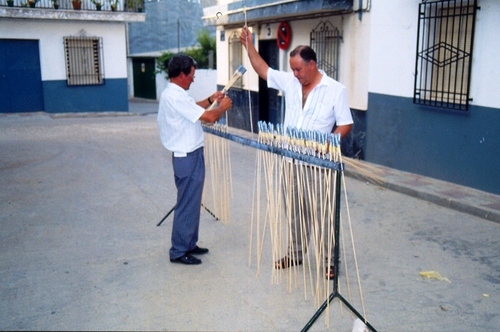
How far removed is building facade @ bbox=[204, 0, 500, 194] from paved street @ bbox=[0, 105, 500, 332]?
42 cm

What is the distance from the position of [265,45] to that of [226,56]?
1853mm

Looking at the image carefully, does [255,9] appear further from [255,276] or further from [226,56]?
[255,276]

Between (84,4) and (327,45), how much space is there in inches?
423

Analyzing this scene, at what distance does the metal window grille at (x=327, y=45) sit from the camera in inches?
352

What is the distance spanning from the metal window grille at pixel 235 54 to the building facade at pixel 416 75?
2.24 meters

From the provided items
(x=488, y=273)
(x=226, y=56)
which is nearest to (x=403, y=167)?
(x=488, y=273)

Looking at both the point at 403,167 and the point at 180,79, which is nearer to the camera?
the point at 180,79

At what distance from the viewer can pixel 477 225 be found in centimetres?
543

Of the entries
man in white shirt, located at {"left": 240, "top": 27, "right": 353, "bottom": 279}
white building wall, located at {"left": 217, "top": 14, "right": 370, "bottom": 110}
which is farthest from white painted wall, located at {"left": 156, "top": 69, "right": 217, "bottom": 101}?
man in white shirt, located at {"left": 240, "top": 27, "right": 353, "bottom": 279}

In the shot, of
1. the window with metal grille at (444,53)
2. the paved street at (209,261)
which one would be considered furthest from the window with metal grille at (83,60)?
the window with metal grille at (444,53)

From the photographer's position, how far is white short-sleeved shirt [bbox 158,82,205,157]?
4031mm

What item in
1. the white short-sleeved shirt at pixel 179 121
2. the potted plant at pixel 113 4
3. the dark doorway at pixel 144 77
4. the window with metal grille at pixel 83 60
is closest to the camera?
the white short-sleeved shirt at pixel 179 121

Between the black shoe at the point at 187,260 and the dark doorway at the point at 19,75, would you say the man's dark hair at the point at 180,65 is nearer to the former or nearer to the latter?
the black shoe at the point at 187,260

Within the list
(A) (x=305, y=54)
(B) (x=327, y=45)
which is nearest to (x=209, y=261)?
(A) (x=305, y=54)
